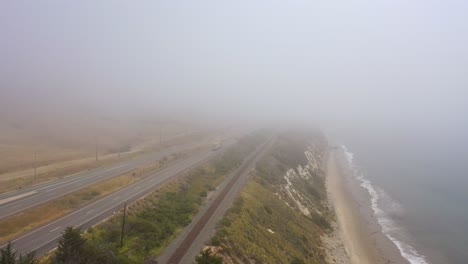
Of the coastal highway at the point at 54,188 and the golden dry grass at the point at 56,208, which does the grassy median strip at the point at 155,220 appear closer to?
the golden dry grass at the point at 56,208

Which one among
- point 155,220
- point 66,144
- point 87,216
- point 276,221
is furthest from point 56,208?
point 66,144

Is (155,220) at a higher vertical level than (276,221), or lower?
higher

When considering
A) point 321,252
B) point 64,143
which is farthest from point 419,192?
point 64,143

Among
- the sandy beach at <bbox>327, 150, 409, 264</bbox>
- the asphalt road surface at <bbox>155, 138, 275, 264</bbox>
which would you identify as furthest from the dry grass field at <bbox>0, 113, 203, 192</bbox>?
the sandy beach at <bbox>327, 150, 409, 264</bbox>

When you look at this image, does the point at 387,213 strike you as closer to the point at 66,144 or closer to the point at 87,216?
the point at 87,216

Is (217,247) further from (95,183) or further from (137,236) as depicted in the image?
(95,183)

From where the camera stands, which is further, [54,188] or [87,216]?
[54,188]

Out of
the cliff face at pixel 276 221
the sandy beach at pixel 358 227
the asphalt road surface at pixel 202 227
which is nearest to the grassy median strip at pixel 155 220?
the asphalt road surface at pixel 202 227
